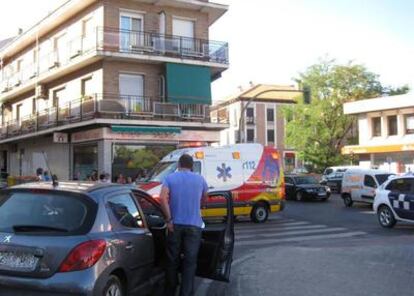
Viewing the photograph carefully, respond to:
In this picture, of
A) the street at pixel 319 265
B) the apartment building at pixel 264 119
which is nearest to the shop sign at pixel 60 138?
the street at pixel 319 265

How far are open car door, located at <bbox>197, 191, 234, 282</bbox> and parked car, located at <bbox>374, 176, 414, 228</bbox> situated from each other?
387 inches

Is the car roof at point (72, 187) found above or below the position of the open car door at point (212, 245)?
above

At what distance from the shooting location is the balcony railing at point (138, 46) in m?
27.6

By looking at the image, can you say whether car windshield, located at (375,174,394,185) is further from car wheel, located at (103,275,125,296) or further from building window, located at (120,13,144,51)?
car wheel, located at (103,275,125,296)

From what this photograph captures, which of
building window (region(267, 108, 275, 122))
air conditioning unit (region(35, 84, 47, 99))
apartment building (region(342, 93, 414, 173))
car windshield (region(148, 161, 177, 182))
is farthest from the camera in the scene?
building window (region(267, 108, 275, 122))

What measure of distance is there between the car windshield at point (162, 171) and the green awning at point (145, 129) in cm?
994

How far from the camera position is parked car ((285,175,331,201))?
28547mm

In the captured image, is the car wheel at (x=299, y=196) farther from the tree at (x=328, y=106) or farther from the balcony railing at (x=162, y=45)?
the tree at (x=328, y=106)

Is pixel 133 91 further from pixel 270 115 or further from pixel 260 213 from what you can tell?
pixel 270 115

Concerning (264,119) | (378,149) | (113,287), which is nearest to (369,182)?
(113,287)

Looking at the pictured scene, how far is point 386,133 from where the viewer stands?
149 ft

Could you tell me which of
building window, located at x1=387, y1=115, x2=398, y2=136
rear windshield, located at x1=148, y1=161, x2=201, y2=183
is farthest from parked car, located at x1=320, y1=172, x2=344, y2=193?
rear windshield, located at x1=148, y1=161, x2=201, y2=183

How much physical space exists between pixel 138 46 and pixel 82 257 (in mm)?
24294

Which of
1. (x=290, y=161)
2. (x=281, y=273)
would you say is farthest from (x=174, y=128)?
(x=290, y=161)
